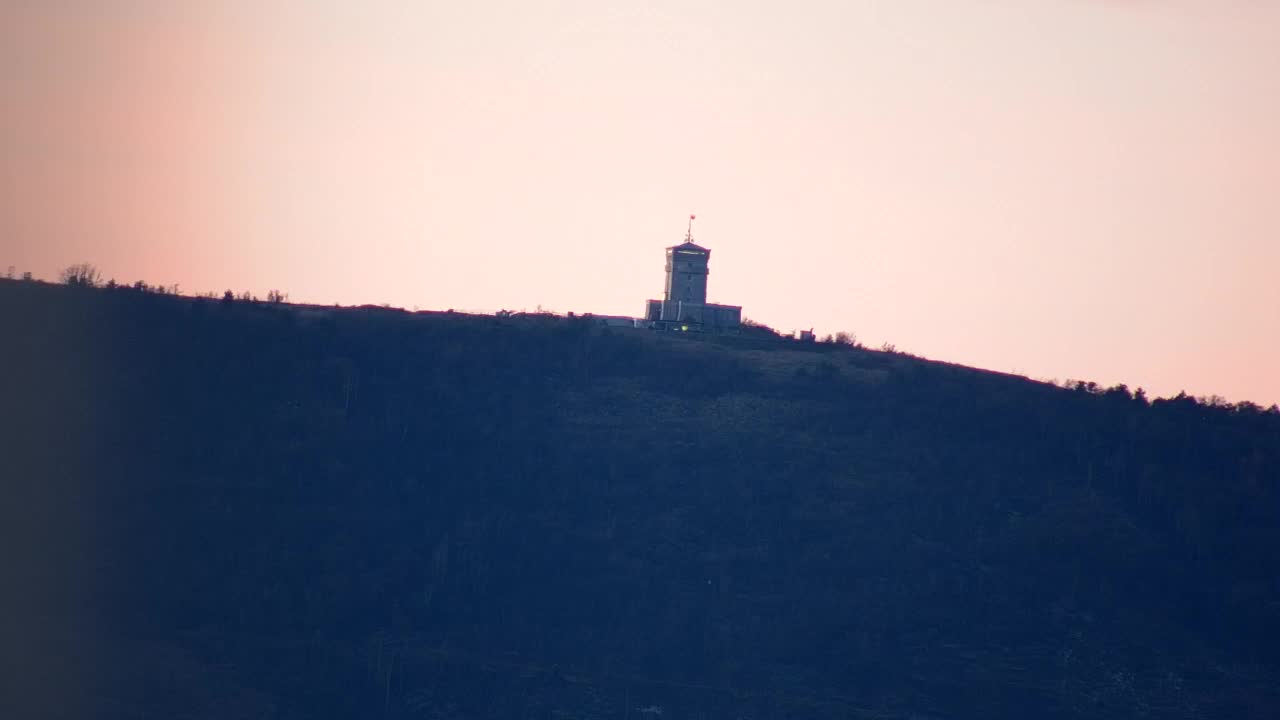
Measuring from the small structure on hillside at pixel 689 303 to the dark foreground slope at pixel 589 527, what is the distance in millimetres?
3555

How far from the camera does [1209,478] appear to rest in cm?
6288

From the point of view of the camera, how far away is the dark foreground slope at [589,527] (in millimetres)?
48469

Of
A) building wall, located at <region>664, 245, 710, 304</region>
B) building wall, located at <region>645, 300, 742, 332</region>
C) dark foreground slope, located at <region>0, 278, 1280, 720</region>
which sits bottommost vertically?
dark foreground slope, located at <region>0, 278, 1280, 720</region>

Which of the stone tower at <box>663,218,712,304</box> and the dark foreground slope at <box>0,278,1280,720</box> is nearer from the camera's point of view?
the dark foreground slope at <box>0,278,1280,720</box>

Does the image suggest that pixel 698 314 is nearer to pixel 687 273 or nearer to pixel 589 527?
pixel 687 273

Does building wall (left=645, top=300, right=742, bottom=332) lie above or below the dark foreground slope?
above

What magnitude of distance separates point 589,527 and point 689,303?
17806mm

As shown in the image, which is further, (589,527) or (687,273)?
(687,273)

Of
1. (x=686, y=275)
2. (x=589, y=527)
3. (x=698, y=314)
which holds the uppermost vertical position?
(x=686, y=275)

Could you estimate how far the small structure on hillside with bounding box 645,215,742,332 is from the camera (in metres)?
70.9

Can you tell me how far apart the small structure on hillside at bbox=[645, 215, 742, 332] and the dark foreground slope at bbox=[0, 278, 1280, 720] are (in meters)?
3.55

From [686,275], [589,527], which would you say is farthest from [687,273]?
[589,527]

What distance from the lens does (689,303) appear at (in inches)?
2867

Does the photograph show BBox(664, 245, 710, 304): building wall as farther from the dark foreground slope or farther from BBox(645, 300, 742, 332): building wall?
the dark foreground slope
